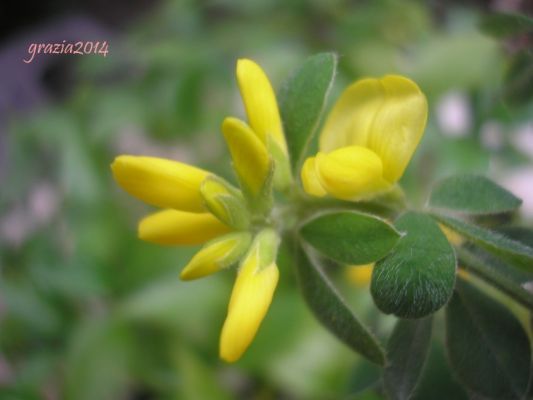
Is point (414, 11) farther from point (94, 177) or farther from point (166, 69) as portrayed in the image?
point (94, 177)

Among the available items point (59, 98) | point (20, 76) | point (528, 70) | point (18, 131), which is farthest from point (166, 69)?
point (528, 70)

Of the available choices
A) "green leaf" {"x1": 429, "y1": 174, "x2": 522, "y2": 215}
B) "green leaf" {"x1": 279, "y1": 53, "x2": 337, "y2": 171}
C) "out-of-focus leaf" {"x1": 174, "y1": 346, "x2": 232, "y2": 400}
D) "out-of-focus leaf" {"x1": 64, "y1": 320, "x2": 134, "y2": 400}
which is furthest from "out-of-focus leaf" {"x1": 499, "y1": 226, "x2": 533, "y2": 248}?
"out-of-focus leaf" {"x1": 64, "y1": 320, "x2": 134, "y2": 400}

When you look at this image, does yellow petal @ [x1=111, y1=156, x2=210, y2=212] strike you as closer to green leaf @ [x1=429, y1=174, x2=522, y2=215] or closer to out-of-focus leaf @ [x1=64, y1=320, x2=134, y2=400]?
green leaf @ [x1=429, y1=174, x2=522, y2=215]

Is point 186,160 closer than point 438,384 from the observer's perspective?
No

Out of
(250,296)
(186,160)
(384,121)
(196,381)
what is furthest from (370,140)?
(186,160)

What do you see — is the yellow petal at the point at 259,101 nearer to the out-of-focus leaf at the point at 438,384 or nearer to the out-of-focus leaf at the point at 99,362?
the out-of-focus leaf at the point at 438,384

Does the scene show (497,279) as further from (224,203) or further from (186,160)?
(186,160)
